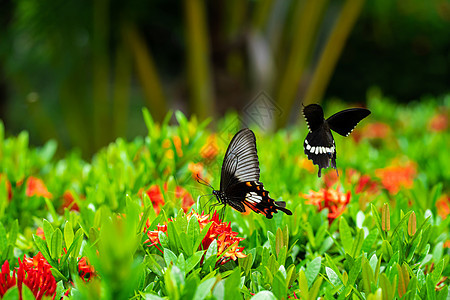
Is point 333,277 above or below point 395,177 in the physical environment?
below

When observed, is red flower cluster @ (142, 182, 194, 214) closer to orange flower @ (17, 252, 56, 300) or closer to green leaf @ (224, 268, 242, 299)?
orange flower @ (17, 252, 56, 300)

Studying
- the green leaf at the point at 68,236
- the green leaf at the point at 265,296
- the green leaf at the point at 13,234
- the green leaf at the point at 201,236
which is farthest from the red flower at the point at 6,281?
the green leaf at the point at 265,296

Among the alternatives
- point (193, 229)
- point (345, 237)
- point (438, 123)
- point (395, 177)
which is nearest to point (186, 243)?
point (193, 229)

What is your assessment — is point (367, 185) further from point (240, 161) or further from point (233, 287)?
point (233, 287)

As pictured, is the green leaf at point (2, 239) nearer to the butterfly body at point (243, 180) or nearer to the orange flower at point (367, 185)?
the butterfly body at point (243, 180)

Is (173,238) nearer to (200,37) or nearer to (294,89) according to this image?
(200,37)

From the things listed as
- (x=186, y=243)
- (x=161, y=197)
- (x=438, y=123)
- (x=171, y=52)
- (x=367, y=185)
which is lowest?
(x=186, y=243)

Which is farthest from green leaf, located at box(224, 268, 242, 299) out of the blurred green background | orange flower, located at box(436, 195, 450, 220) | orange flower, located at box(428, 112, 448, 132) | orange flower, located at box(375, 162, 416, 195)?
orange flower, located at box(428, 112, 448, 132)
